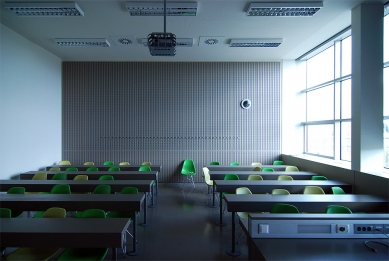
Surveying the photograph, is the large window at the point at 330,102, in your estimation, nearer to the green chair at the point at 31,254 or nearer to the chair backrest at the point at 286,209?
the chair backrest at the point at 286,209

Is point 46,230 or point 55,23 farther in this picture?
point 55,23

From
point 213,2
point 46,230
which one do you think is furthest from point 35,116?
point 213,2

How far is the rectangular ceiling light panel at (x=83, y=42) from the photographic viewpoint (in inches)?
234

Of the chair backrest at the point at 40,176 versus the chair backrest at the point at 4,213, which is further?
the chair backrest at the point at 40,176

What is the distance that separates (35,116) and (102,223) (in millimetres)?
5305

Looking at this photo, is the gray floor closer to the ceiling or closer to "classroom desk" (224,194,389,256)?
"classroom desk" (224,194,389,256)

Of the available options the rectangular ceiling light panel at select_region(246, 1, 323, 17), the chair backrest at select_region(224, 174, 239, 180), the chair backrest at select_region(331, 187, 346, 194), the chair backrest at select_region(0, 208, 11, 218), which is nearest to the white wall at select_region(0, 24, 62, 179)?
the chair backrest at select_region(0, 208, 11, 218)

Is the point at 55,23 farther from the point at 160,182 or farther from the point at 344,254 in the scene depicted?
the point at 344,254

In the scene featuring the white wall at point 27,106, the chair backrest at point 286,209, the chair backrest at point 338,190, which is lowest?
the chair backrest at point 338,190

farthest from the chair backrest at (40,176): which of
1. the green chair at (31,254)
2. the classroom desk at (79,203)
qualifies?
the green chair at (31,254)

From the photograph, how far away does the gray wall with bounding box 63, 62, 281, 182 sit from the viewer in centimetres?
787

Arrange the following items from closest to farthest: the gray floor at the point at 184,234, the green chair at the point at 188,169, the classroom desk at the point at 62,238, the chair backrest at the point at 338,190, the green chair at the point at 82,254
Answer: the classroom desk at the point at 62,238 → the green chair at the point at 82,254 → the gray floor at the point at 184,234 → the chair backrest at the point at 338,190 → the green chair at the point at 188,169

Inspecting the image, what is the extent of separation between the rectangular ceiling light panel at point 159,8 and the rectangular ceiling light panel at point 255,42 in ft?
6.17

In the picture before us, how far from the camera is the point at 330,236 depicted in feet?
6.89
